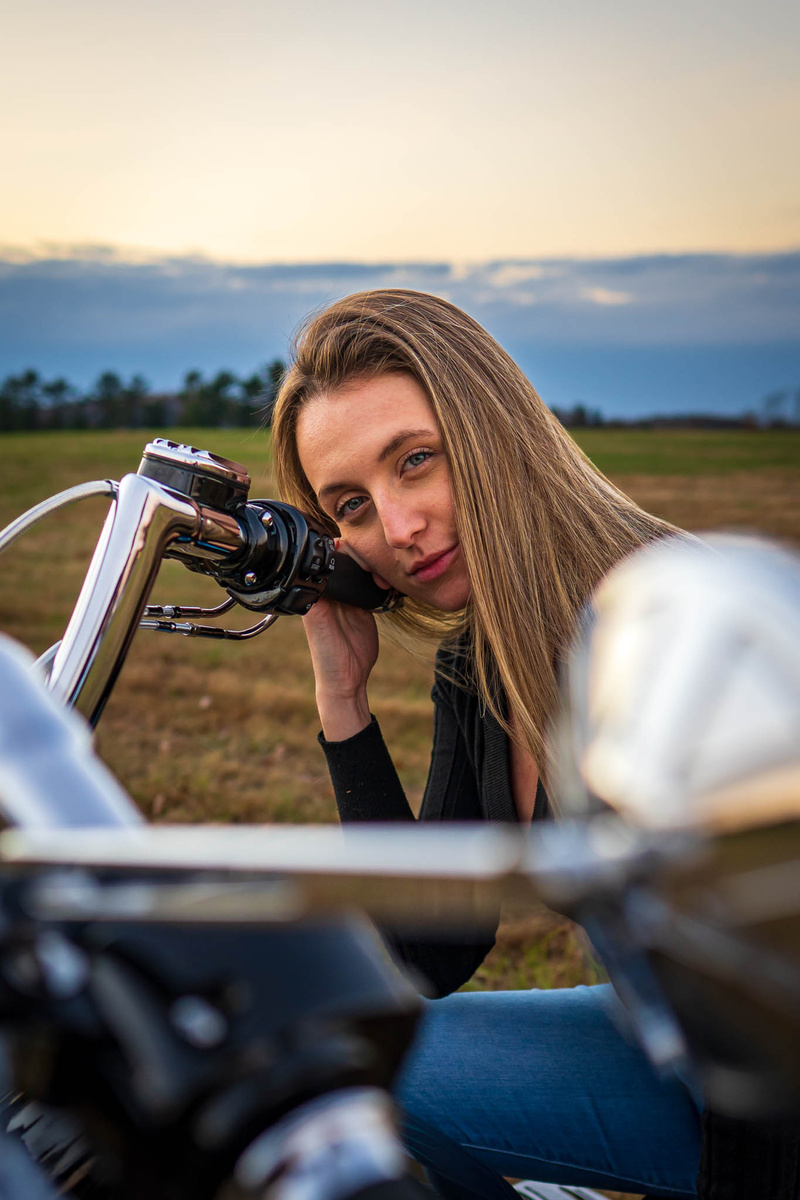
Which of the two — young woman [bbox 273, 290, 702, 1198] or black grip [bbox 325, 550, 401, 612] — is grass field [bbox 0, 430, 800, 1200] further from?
black grip [bbox 325, 550, 401, 612]

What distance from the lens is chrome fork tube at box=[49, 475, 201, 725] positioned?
2.40 feet

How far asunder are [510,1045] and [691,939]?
1444 mm

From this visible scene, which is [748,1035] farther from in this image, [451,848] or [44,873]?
[44,873]

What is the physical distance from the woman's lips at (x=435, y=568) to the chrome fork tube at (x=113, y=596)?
1.02 meters

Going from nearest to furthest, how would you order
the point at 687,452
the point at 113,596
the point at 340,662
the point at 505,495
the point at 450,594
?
the point at 113,596 → the point at 505,495 → the point at 450,594 → the point at 340,662 → the point at 687,452

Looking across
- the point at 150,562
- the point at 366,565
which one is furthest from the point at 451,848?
the point at 366,565

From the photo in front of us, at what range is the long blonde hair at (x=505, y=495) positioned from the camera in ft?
5.64

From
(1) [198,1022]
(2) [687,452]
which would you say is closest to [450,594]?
(1) [198,1022]

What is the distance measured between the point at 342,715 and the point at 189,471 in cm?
120

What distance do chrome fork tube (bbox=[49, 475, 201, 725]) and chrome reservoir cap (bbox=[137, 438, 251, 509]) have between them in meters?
0.08

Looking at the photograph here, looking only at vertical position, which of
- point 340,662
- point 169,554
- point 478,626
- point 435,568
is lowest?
point 340,662

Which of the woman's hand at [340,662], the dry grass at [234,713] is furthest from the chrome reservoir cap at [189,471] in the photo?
the woman's hand at [340,662]

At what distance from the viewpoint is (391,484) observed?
1.78 metres

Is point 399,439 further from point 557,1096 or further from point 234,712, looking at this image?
point 234,712
